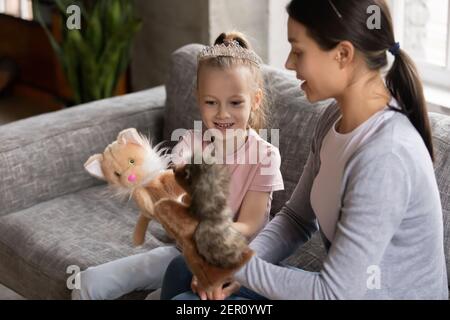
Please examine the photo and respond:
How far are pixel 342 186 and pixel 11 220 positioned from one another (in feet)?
4.09

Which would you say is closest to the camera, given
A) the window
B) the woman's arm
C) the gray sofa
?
the woman's arm

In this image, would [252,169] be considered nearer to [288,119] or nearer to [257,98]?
[257,98]

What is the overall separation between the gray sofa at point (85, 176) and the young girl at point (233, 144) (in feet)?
0.29

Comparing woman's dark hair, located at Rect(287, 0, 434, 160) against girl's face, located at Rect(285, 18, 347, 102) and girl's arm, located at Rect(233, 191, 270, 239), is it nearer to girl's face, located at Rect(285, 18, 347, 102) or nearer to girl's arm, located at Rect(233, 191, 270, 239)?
girl's face, located at Rect(285, 18, 347, 102)

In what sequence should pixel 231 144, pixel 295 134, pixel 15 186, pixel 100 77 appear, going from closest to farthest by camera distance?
pixel 231 144 < pixel 295 134 < pixel 15 186 < pixel 100 77

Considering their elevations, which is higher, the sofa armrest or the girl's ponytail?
the girl's ponytail

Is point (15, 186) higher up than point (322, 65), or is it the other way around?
point (322, 65)

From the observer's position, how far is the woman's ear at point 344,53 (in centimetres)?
154

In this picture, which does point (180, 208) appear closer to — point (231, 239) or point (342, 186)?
point (231, 239)

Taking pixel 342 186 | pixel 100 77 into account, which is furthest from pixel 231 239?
pixel 100 77

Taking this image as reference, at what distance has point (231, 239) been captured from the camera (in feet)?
5.04

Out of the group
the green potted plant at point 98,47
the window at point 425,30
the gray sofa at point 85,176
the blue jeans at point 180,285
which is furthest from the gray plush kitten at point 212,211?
the green potted plant at point 98,47

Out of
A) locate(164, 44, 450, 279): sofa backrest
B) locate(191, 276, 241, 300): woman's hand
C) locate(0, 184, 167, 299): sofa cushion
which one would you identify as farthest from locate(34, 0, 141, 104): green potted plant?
locate(191, 276, 241, 300): woman's hand

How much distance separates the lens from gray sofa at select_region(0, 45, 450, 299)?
7.31 feet
